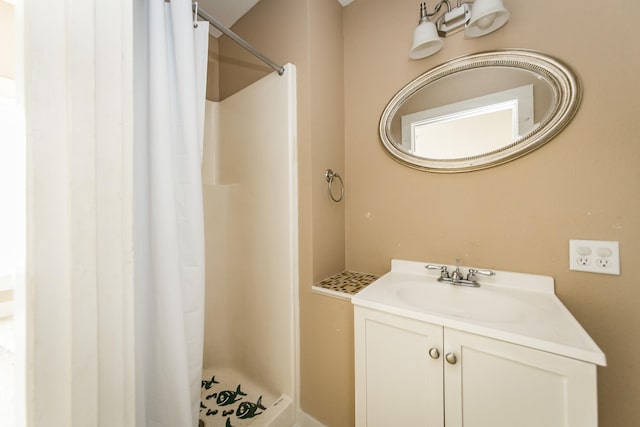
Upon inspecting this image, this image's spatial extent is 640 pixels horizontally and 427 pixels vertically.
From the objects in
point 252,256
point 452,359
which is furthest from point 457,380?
point 252,256

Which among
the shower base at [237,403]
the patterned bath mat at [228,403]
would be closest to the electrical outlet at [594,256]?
the shower base at [237,403]

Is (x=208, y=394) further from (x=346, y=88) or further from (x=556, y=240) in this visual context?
(x=346, y=88)

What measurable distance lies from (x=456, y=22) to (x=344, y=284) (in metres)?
1.37

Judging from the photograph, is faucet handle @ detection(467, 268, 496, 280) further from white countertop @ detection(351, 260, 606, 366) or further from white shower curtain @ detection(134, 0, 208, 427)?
white shower curtain @ detection(134, 0, 208, 427)

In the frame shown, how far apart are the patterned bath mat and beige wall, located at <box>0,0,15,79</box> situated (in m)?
1.61

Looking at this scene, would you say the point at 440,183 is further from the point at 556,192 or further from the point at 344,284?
the point at 344,284

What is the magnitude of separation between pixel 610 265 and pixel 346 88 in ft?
4.82

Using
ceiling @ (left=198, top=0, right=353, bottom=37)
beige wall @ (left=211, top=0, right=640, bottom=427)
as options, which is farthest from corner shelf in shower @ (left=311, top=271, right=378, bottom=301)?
ceiling @ (left=198, top=0, right=353, bottom=37)

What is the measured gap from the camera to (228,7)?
1592mm

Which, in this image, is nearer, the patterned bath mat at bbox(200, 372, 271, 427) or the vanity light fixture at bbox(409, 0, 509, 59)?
the vanity light fixture at bbox(409, 0, 509, 59)

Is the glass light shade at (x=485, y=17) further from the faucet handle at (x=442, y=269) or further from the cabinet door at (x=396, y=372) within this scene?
the cabinet door at (x=396, y=372)

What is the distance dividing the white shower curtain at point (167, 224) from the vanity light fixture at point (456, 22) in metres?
1.01

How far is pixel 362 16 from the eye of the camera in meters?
1.45

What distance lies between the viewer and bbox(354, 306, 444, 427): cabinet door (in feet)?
2.60
